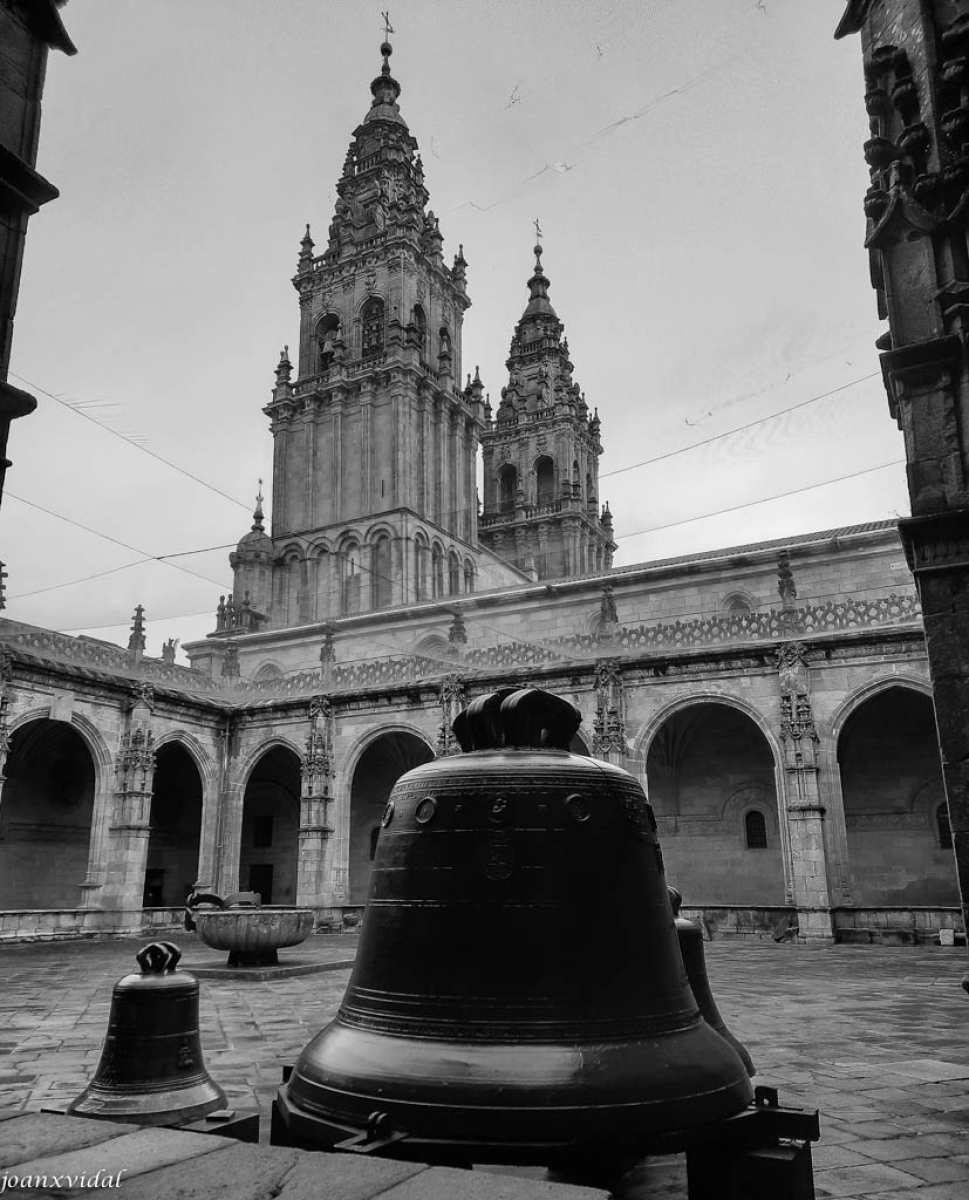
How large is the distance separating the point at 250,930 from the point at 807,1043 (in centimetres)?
815

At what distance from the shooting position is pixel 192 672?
27.1 m

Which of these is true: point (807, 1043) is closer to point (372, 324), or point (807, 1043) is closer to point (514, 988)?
point (514, 988)

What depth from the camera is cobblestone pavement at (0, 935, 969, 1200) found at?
4148 mm

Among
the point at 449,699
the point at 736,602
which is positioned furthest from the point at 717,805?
the point at 449,699

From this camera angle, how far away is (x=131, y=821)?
23.2 metres

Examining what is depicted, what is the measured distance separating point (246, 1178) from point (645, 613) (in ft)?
96.3

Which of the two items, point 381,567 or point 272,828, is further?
point 381,567

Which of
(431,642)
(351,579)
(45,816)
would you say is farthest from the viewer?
(351,579)

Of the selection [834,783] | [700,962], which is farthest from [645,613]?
[700,962]

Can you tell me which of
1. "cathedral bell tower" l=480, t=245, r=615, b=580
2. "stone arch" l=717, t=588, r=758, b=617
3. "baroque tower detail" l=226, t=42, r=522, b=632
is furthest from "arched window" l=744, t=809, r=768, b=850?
"cathedral bell tower" l=480, t=245, r=615, b=580

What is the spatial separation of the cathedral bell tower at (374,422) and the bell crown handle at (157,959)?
38.6 m

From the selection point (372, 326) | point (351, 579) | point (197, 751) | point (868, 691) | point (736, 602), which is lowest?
point (197, 751)

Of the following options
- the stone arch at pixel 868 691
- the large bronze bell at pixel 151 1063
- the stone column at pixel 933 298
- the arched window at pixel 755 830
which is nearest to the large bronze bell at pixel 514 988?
the large bronze bell at pixel 151 1063

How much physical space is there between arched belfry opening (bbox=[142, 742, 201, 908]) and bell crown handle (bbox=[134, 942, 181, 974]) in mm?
25718
